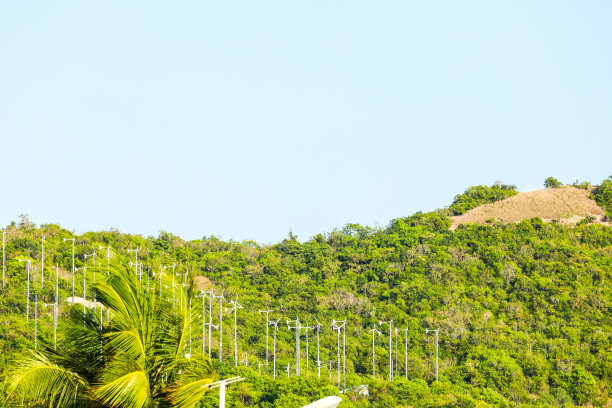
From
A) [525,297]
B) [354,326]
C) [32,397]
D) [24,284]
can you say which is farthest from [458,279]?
[32,397]

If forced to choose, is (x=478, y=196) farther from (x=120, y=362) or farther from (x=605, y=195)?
(x=120, y=362)

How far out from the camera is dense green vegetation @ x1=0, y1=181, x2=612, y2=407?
56469 millimetres

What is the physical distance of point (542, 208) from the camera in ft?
336

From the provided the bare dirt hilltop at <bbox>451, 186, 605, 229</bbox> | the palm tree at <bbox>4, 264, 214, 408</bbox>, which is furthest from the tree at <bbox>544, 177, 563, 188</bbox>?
the palm tree at <bbox>4, 264, 214, 408</bbox>

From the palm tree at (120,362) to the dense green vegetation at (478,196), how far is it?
96.9 metres

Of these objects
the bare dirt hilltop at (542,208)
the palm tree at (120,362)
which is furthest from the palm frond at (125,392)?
the bare dirt hilltop at (542,208)

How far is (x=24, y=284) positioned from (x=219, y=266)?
83.1ft

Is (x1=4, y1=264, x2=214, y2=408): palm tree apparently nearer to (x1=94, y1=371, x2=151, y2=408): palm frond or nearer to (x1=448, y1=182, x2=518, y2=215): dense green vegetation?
(x1=94, y1=371, x2=151, y2=408): palm frond

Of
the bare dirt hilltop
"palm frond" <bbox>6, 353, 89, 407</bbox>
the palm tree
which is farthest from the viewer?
the bare dirt hilltop

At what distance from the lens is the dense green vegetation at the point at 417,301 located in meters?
56.5

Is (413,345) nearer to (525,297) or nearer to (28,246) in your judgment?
(525,297)

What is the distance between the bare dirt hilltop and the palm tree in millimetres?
91194

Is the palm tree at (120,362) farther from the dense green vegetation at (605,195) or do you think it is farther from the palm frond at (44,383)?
the dense green vegetation at (605,195)

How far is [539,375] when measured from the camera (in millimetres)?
61938
